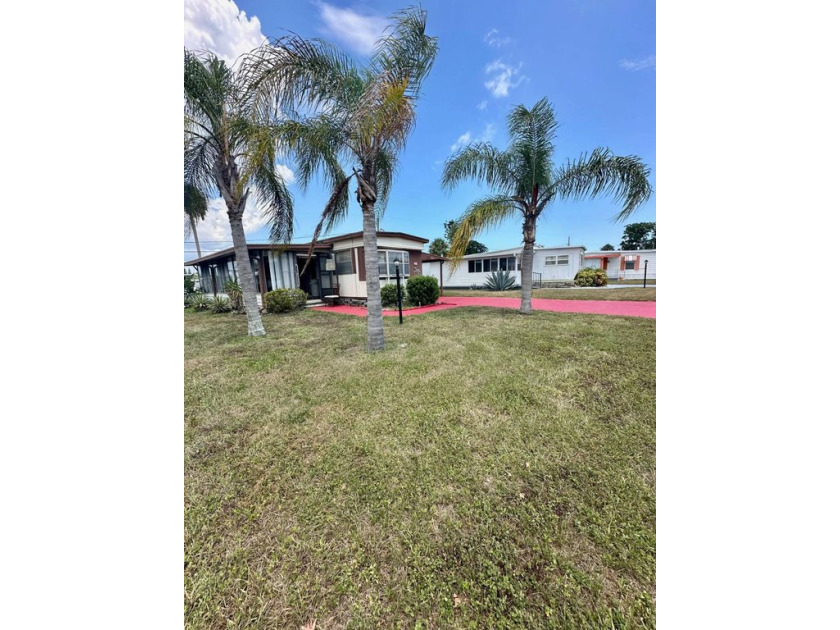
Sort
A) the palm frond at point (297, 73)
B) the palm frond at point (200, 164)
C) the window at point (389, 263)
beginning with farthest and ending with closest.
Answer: the window at point (389, 263) → the palm frond at point (200, 164) → the palm frond at point (297, 73)

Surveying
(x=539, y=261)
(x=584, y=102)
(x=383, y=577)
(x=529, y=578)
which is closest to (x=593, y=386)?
(x=529, y=578)

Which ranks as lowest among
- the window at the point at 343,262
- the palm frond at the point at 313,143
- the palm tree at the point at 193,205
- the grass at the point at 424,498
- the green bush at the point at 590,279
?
the grass at the point at 424,498

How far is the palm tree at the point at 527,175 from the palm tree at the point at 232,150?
14.7ft

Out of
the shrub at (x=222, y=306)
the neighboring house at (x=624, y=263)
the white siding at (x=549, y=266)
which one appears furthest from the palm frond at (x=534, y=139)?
the neighboring house at (x=624, y=263)

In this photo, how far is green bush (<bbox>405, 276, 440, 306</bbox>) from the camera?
11852mm

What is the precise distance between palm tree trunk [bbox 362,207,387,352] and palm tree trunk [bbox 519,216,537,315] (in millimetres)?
5113

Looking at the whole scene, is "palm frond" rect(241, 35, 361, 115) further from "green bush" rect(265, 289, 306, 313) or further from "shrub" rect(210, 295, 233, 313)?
"shrub" rect(210, 295, 233, 313)

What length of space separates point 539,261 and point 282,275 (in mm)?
16935

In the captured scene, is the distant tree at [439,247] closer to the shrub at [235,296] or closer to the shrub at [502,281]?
the shrub at [502,281]

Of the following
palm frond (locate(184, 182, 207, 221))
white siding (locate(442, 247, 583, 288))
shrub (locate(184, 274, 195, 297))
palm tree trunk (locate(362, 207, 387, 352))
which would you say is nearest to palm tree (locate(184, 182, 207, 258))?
palm frond (locate(184, 182, 207, 221))

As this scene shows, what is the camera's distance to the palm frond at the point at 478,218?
7.50 meters

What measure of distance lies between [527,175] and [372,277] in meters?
5.61

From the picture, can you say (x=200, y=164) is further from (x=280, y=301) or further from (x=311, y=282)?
(x=311, y=282)

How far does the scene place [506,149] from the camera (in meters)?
7.97
